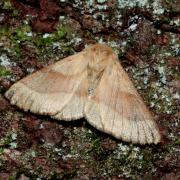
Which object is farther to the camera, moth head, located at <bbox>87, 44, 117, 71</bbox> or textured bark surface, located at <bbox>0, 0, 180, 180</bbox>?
moth head, located at <bbox>87, 44, 117, 71</bbox>

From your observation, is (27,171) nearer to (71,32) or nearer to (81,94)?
(81,94)

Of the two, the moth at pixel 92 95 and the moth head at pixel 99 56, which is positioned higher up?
the moth head at pixel 99 56

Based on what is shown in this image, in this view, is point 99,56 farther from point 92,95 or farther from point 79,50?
point 92,95

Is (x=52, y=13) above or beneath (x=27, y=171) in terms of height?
above

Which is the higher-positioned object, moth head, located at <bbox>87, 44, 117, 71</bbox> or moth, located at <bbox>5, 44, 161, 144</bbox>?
moth head, located at <bbox>87, 44, 117, 71</bbox>

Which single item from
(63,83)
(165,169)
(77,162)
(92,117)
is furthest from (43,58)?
(165,169)

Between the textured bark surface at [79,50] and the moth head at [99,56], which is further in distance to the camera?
the moth head at [99,56]
